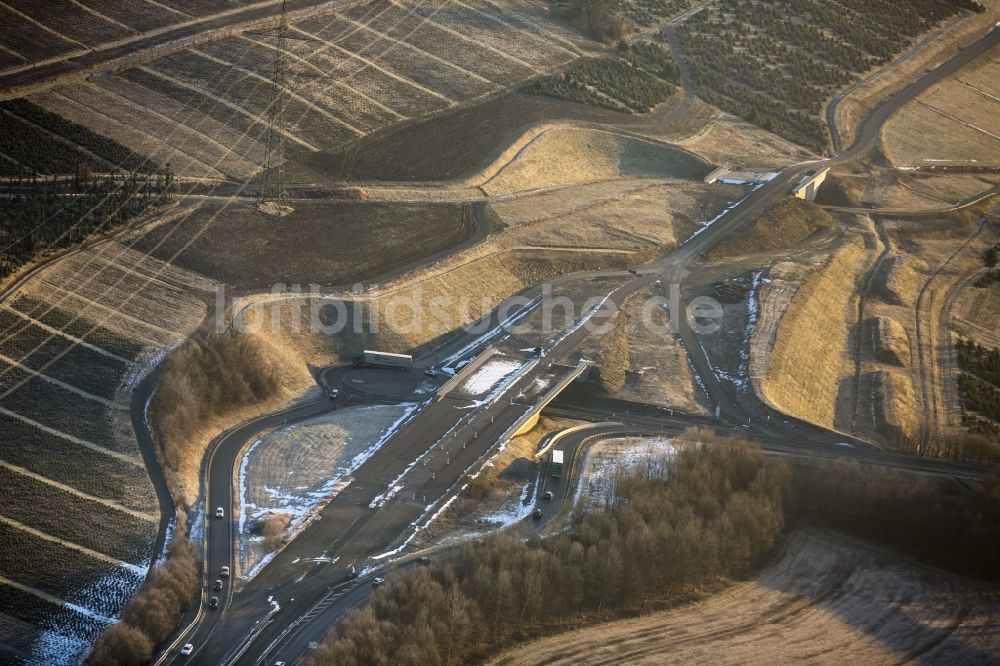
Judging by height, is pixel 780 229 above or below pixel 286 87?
below

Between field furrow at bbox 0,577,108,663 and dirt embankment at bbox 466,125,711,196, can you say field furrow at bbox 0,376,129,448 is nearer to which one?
field furrow at bbox 0,577,108,663

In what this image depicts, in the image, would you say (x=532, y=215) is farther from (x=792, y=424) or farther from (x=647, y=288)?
(x=792, y=424)

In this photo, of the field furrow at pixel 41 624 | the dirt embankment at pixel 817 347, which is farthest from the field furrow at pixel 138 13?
the field furrow at pixel 41 624

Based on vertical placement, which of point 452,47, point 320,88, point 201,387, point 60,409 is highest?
point 452,47

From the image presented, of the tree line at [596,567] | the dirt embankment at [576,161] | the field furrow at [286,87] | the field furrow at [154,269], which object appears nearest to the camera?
the tree line at [596,567]

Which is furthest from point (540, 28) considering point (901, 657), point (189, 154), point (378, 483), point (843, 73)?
point (901, 657)

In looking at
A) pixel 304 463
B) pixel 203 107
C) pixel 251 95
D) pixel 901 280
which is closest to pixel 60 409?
pixel 304 463

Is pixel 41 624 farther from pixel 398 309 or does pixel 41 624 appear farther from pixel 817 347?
pixel 817 347

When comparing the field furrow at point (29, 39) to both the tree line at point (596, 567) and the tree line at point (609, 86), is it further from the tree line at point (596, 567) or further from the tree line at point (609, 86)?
the tree line at point (596, 567)
